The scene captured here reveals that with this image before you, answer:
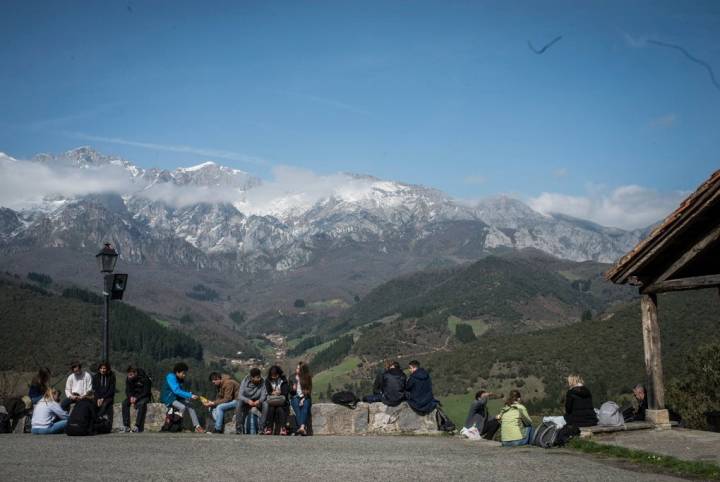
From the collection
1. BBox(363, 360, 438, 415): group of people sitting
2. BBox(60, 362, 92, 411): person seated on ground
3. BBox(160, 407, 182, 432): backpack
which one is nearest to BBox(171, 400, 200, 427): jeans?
BBox(160, 407, 182, 432): backpack

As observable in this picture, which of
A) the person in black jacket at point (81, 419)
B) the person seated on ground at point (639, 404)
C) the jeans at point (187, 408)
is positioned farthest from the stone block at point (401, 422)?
the person in black jacket at point (81, 419)

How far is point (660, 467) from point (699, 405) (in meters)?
29.2

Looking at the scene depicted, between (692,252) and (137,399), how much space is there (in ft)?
42.6

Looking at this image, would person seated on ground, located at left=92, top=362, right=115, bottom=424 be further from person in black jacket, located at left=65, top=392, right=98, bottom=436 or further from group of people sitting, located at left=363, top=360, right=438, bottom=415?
group of people sitting, located at left=363, top=360, right=438, bottom=415

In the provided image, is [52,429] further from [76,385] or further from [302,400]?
[302,400]

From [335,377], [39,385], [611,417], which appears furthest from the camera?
[335,377]

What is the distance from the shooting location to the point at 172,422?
58.4 ft

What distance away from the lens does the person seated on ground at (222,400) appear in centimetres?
1775

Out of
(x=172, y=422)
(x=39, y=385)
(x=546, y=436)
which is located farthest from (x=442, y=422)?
(x=39, y=385)

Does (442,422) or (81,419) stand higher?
(81,419)

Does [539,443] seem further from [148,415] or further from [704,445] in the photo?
[148,415]

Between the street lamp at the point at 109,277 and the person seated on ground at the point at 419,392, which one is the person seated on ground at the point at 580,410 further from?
the street lamp at the point at 109,277

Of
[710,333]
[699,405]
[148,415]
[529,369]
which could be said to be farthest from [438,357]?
[148,415]

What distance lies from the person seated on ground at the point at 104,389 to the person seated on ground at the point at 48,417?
0.86 metres
